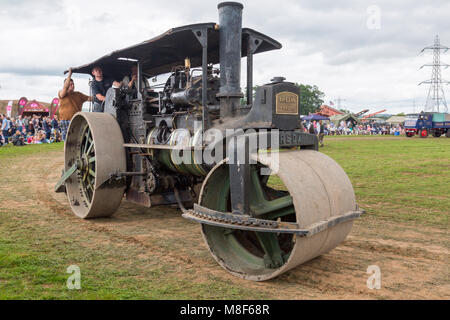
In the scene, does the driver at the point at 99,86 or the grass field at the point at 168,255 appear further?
the driver at the point at 99,86

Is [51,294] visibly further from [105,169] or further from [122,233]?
[105,169]

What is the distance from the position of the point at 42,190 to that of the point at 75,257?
472 centimetres

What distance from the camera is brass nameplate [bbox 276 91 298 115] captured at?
405 cm

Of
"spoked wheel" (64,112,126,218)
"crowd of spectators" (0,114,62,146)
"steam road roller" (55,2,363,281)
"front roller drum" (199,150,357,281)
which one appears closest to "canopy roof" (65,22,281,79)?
"steam road roller" (55,2,363,281)

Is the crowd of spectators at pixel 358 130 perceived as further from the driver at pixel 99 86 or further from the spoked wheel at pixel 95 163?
the spoked wheel at pixel 95 163

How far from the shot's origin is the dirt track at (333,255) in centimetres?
341

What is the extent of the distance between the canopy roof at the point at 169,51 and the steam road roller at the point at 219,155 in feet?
0.05

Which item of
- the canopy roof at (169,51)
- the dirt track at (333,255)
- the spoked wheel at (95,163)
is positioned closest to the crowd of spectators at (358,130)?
the canopy roof at (169,51)

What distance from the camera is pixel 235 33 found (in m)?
4.79

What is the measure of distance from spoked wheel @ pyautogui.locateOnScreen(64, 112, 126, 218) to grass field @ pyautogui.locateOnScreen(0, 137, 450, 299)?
0.26 metres

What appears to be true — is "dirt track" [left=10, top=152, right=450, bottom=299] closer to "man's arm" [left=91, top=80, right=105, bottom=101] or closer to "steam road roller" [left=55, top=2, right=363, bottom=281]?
"steam road roller" [left=55, top=2, right=363, bottom=281]

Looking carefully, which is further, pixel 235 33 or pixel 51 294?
pixel 235 33

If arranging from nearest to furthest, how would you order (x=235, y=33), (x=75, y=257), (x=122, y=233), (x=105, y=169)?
(x=75, y=257) < (x=235, y=33) < (x=122, y=233) < (x=105, y=169)
